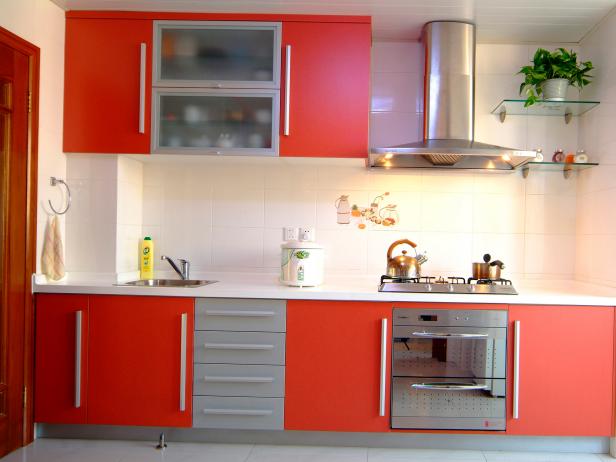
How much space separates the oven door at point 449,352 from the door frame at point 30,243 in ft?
5.67

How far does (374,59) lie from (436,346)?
1.67 meters

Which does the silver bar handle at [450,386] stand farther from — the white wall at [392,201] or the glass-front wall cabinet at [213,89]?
the glass-front wall cabinet at [213,89]

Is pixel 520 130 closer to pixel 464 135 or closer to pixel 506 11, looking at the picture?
pixel 464 135

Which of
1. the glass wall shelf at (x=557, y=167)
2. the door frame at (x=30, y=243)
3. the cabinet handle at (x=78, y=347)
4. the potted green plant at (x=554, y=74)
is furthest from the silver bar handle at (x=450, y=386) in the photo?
the door frame at (x=30, y=243)

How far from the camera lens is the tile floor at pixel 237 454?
2.51 meters

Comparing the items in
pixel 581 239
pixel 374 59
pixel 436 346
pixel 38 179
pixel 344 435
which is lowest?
pixel 344 435

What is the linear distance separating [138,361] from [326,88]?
64.7 inches

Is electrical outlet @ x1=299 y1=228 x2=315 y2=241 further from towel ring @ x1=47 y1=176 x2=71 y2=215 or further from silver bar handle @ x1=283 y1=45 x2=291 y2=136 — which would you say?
towel ring @ x1=47 y1=176 x2=71 y2=215

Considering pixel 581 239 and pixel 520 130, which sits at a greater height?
pixel 520 130

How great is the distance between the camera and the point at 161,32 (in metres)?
2.89

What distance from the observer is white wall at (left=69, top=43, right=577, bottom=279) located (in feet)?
10.4

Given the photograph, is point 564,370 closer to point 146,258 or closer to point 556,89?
point 556,89

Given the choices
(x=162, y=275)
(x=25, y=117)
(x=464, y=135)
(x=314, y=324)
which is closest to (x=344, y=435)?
(x=314, y=324)

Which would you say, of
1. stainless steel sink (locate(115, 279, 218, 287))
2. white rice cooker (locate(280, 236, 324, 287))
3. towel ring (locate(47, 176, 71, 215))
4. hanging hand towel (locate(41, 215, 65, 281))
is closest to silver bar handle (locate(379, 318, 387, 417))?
white rice cooker (locate(280, 236, 324, 287))
